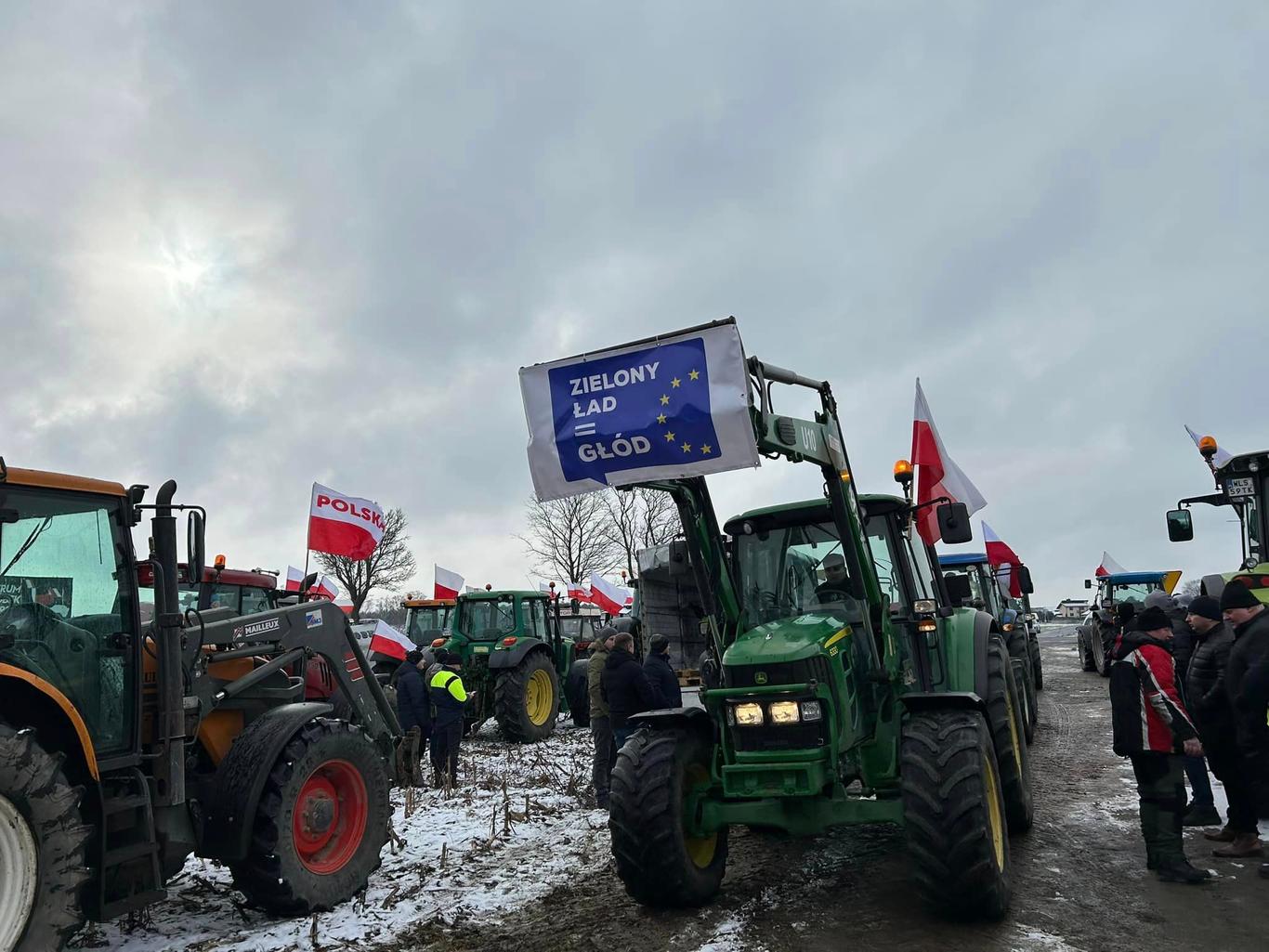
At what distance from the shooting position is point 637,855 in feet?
16.2

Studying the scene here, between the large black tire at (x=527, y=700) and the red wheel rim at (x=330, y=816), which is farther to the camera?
the large black tire at (x=527, y=700)

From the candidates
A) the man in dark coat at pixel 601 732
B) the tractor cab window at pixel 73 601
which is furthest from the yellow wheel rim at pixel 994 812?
the tractor cab window at pixel 73 601

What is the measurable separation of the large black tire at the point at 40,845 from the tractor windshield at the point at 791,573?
3.83m

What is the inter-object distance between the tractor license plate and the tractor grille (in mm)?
5808

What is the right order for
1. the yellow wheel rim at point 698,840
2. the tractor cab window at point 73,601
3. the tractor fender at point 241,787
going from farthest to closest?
the yellow wheel rim at point 698,840 < the tractor fender at point 241,787 < the tractor cab window at point 73,601

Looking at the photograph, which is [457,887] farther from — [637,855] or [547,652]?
[547,652]

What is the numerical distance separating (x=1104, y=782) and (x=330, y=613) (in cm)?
680

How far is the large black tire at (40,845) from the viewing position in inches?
148

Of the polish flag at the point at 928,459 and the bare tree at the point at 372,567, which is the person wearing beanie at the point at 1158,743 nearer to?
the polish flag at the point at 928,459

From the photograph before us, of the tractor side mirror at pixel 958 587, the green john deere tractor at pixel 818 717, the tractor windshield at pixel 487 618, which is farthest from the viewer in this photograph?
the tractor windshield at pixel 487 618

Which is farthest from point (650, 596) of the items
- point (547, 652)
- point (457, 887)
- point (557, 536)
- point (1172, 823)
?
point (557, 536)

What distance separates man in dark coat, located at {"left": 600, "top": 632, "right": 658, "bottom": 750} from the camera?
761 centimetres

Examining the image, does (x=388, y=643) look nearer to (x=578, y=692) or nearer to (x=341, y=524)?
(x=341, y=524)

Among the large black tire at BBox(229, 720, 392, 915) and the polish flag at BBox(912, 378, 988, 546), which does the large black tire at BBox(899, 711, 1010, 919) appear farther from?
the polish flag at BBox(912, 378, 988, 546)
